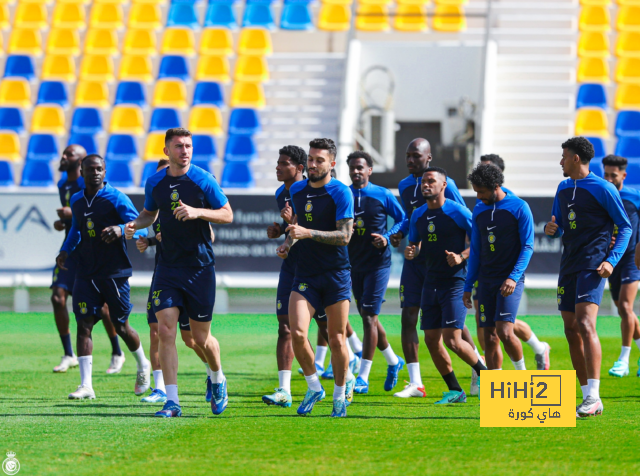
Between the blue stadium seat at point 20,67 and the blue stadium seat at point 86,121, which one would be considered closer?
the blue stadium seat at point 86,121

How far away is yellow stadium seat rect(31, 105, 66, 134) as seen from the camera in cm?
1911

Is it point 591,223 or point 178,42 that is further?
point 178,42

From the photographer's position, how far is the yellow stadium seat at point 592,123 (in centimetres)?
1744

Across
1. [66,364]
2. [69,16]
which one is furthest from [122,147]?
[66,364]

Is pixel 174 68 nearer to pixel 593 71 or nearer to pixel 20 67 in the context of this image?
pixel 20 67

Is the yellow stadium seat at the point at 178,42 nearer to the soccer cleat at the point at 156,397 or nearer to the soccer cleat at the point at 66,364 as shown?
the soccer cleat at the point at 66,364

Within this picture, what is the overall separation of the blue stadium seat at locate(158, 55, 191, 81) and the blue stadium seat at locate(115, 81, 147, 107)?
53 centimetres

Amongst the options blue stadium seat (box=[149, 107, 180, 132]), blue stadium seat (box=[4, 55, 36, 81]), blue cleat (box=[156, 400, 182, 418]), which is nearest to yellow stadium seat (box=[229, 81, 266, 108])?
blue stadium seat (box=[149, 107, 180, 132])

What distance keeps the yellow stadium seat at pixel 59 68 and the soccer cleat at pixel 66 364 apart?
36.8 feet

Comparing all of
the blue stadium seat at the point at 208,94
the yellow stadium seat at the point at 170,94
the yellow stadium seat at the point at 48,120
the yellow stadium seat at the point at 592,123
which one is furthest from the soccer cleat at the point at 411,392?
the yellow stadium seat at the point at 48,120

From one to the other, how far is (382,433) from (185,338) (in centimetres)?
197

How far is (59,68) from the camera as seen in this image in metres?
20.2

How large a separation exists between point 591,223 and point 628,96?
12.0 m

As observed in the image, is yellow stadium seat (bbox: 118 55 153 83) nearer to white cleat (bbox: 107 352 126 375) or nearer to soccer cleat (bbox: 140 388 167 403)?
white cleat (bbox: 107 352 126 375)
